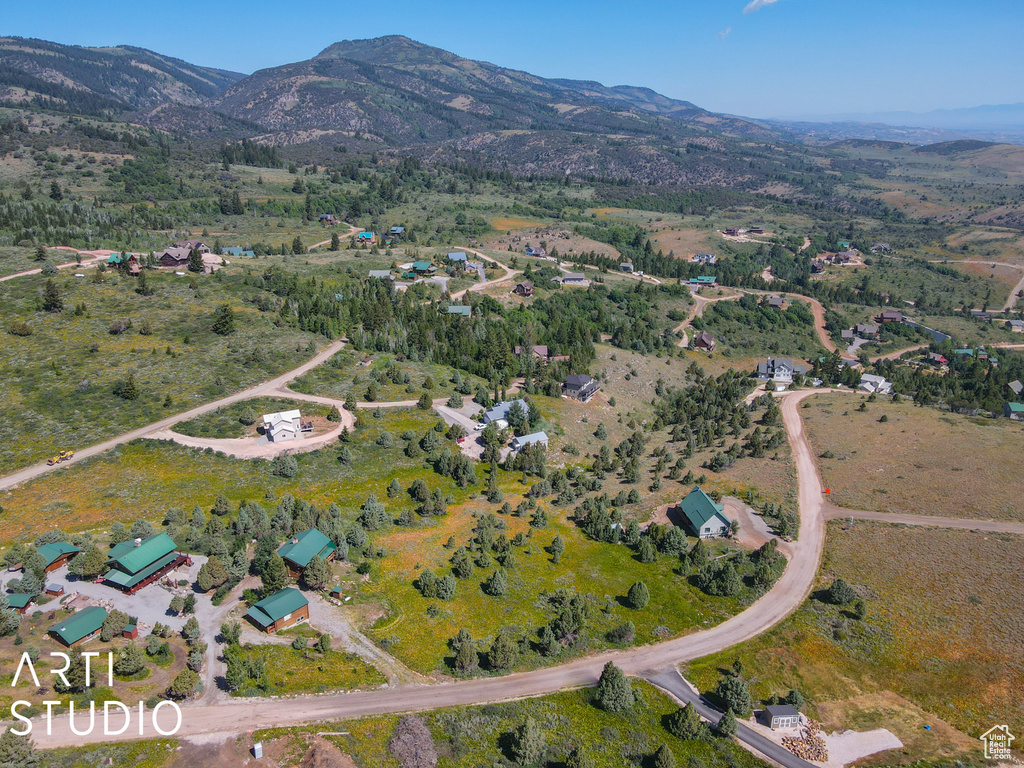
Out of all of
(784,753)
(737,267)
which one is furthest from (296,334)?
(737,267)

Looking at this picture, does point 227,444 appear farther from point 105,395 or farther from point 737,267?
point 737,267

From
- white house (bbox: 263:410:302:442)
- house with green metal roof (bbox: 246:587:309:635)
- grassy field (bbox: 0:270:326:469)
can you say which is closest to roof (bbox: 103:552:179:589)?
house with green metal roof (bbox: 246:587:309:635)

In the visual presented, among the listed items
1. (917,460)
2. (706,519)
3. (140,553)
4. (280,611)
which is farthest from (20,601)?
(917,460)

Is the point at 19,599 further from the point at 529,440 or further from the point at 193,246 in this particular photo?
the point at 193,246

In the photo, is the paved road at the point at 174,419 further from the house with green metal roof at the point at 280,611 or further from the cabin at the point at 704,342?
the cabin at the point at 704,342

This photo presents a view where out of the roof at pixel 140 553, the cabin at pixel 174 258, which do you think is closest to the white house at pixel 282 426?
the roof at pixel 140 553

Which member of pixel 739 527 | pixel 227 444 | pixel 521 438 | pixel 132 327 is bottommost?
pixel 739 527
